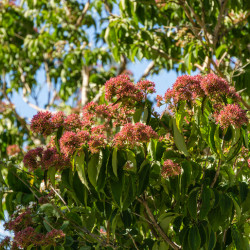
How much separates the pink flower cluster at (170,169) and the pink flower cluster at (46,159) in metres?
0.35

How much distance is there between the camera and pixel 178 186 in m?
1.83

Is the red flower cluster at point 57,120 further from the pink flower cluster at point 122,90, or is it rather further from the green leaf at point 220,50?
the green leaf at point 220,50

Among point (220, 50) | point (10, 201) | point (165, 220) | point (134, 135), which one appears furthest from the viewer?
point (220, 50)

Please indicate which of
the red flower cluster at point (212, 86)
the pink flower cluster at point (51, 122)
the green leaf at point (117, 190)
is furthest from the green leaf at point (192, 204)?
the pink flower cluster at point (51, 122)

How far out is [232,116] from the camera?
5.55 ft

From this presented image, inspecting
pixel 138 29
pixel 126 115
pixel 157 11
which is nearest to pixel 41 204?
pixel 126 115

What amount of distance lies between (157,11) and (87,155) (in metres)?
3.10

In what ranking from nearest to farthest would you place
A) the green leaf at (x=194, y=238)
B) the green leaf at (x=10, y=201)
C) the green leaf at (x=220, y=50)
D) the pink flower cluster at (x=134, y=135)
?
the pink flower cluster at (x=134, y=135), the green leaf at (x=194, y=238), the green leaf at (x=10, y=201), the green leaf at (x=220, y=50)

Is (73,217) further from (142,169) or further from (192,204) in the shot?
(192,204)

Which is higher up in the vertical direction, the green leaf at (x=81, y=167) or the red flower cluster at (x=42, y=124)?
the red flower cluster at (x=42, y=124)

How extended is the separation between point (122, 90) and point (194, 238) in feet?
1.94

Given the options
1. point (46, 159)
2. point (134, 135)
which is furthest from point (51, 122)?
point (134, 135)

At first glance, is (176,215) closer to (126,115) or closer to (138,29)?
(126,115)

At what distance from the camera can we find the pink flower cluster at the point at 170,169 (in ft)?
Answer: 5.79
